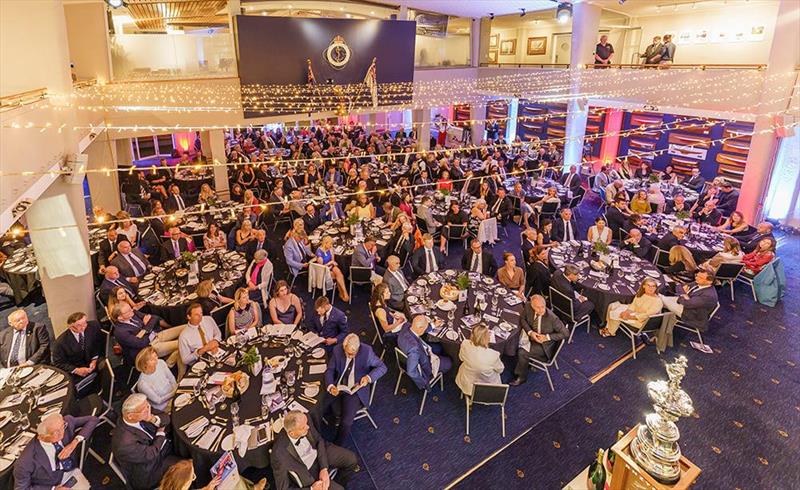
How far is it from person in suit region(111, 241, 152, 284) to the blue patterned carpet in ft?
6.66

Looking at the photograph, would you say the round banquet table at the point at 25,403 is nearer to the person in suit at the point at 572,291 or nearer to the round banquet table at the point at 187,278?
the round banquet table at the point at 187,278

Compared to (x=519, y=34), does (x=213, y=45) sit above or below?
below

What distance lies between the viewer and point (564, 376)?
18.1 feet

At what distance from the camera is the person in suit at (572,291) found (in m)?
5.97

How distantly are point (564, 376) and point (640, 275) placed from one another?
2081 millimetres

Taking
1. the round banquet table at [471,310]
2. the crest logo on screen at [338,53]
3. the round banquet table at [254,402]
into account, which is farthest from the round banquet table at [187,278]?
the crest logo on screen at [338,53]

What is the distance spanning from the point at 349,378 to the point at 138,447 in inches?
72.9

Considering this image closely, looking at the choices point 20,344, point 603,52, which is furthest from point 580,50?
point 20,344

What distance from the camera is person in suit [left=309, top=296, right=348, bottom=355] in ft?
17.0

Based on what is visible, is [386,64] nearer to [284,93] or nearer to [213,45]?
[284,93]

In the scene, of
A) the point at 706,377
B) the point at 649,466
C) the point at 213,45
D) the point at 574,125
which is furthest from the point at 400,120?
the point at 649,466

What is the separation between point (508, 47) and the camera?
2036cm

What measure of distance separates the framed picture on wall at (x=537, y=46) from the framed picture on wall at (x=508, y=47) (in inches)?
32.6

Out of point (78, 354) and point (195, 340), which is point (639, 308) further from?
point (78, 354)
